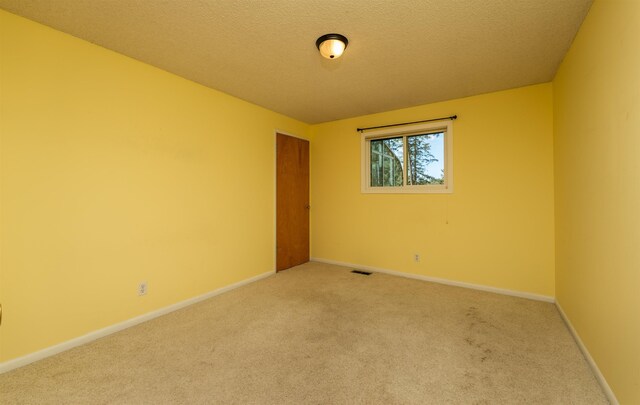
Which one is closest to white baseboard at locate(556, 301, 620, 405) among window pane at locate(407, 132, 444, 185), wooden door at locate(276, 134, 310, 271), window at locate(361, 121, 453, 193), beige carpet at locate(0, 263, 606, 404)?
beige carpet at locate(0, 263, 606, 404)

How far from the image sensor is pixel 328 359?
1.93 meters

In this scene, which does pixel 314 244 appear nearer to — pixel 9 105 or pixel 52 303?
pixel 52 303

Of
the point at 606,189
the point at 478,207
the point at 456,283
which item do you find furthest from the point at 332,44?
the point at 456,283

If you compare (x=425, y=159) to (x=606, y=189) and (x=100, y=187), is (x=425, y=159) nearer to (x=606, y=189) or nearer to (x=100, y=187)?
(x=606, y=189)

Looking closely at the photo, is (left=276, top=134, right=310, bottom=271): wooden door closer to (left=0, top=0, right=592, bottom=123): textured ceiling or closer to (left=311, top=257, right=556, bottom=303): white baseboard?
(left=311, top=257, right=556, bottom=303): white baseboard

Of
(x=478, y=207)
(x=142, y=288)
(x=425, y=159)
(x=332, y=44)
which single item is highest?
(x=332, y=44)

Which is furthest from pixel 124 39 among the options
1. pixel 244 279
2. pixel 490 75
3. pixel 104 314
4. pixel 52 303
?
pixel 490 75

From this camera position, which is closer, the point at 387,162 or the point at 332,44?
the point at 332,44

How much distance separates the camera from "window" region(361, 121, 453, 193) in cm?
360

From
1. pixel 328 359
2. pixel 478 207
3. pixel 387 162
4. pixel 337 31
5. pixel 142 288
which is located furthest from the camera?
pixel 387 162

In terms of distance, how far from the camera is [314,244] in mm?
4727

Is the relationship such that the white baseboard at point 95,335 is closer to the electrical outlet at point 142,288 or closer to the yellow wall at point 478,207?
the electrical outlet at point 142,288

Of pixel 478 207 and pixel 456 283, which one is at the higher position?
pixel 478 207

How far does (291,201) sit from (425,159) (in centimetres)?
206
